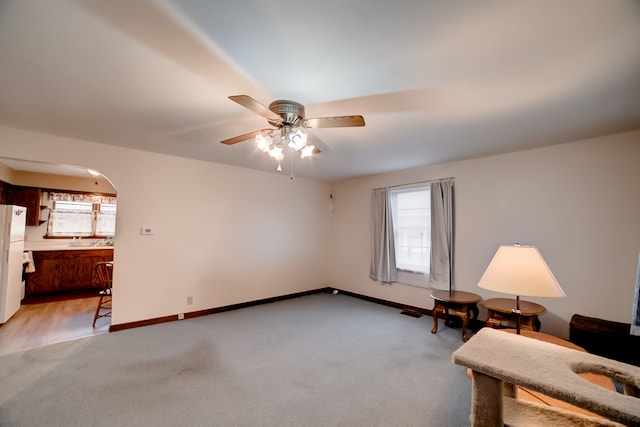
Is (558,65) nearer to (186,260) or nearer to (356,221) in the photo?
(356,221)

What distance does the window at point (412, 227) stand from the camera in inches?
173

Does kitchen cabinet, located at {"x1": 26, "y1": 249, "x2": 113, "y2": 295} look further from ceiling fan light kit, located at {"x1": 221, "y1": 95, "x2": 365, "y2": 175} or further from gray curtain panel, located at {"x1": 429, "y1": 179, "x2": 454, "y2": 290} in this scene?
gray curtain panel, located at {"x1": 429, "y1": 179, "x2": 454, "y2": 290}

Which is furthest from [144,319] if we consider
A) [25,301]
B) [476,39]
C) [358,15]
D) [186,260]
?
[476,39]

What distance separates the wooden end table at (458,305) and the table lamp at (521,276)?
1.73 meters

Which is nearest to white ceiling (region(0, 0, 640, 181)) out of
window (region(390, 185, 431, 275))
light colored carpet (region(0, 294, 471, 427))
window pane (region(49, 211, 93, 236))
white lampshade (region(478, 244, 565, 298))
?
white lampshade (region(478, 244, 565, 298))

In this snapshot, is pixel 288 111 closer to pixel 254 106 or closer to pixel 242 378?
pixel 254 106

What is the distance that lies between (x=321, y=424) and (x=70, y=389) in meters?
2.09

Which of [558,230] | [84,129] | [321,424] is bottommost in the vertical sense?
[321,424]

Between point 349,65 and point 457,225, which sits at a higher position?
point 349,65

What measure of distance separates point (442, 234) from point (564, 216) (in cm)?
140

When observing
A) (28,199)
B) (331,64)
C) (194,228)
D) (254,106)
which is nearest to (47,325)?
(194,228)

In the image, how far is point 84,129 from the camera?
114 inches

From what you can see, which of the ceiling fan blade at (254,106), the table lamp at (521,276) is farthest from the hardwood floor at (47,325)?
the table lamp at (521,276)

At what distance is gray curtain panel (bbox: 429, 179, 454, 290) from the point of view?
4000 millimetres
